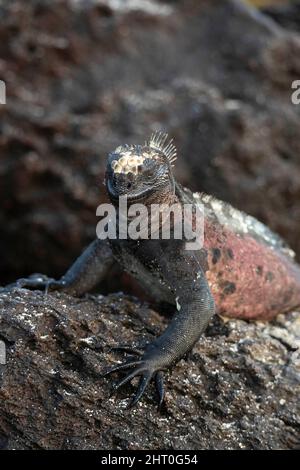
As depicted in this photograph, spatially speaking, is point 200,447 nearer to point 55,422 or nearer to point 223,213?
point 55,422

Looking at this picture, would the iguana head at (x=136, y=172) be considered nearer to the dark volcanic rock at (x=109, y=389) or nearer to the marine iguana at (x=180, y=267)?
the marine iguana at (x=180, y=267)

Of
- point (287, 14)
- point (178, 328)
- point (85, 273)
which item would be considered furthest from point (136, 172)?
point (287, 14)

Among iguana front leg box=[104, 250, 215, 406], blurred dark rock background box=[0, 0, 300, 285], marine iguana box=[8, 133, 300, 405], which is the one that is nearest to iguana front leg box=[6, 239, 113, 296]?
marine iguana box=[8, 133, 300, 405]

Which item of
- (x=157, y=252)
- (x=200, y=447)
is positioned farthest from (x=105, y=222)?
(x=200, y=447)

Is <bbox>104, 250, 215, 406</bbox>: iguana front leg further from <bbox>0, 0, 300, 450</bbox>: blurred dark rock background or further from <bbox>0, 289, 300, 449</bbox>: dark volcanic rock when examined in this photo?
<bbox>0, 0, 300, 450</bbox>: blurred dark rock background

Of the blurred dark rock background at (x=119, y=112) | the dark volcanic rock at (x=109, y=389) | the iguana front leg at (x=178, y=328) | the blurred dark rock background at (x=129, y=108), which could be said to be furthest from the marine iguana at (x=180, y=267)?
the blurred dark rock background at (x=119, y=112)

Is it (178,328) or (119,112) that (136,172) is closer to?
(178,328)
